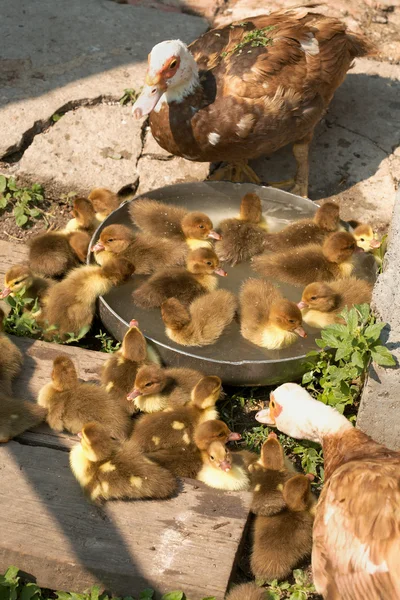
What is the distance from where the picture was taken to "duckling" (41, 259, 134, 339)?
411cm

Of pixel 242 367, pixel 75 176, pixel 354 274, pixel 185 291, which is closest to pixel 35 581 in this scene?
pixel 242 367

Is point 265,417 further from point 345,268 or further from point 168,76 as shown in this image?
point 168,76

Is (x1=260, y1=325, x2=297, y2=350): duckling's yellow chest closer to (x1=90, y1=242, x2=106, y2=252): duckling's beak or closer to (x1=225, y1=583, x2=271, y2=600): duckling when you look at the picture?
(x1=90, y1=242, x2=106, y2=252): duckling's beak

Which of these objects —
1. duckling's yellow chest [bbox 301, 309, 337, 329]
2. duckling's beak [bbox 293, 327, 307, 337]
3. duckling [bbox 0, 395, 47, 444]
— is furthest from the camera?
duckling's yellow chest [bbox 301, 309, 337, 329]

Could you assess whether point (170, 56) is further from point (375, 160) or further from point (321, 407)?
point (321, 407)

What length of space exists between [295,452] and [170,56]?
2.45 metres

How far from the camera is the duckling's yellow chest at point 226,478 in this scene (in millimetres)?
3395

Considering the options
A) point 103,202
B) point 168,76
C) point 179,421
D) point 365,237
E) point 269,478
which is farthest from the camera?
point 103,202

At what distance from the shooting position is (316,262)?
4.34 m

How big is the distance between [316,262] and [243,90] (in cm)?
120

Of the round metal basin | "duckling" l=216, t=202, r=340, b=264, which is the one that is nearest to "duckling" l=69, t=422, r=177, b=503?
the round metal basin

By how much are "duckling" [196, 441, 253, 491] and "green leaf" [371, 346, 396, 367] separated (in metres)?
0.75

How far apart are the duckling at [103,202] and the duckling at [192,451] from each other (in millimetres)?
1836

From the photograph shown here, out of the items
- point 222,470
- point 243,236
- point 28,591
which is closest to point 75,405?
point 222,470
